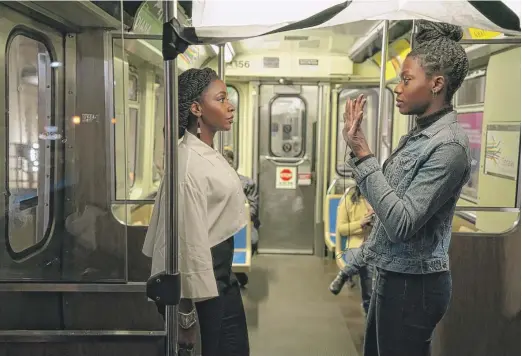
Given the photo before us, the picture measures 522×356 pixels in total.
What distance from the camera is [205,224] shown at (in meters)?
1.85

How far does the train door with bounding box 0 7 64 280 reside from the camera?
260cm

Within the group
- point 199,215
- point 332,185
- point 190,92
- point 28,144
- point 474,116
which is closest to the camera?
point 199,215

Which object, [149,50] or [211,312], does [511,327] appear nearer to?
[211,312]

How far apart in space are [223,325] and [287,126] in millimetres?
5130

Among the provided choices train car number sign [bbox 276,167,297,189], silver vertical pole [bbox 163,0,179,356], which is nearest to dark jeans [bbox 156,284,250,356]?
silver vertical pole [bbox 163,0,179,356]

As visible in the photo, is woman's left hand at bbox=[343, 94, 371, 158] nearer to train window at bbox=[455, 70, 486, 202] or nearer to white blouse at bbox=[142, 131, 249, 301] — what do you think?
white blouse at bbox=[142, 131, 249, 301]

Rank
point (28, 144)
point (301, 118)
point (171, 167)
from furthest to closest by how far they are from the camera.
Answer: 1. point (301, 118)
2. point (28, 144)
3. point (171, 167)

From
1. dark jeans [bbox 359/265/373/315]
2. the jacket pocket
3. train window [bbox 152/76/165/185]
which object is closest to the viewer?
the jacket pocket

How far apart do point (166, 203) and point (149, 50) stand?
2333 mm

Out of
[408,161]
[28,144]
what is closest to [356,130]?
[408,161]

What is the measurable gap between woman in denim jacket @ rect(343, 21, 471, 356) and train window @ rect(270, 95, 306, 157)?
5.22 m

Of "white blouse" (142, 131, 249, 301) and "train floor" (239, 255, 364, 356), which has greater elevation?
"white blouse" (142, 131, 249, 301)

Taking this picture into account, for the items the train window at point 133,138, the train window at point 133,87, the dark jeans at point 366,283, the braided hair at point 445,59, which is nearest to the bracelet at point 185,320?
the braided hair at point 445,59

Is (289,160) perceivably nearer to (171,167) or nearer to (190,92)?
(190,92)
